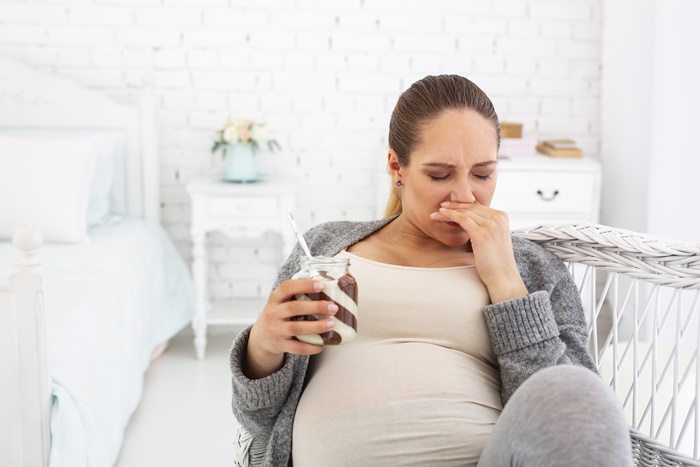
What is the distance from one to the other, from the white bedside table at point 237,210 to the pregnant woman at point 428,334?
1.79 m

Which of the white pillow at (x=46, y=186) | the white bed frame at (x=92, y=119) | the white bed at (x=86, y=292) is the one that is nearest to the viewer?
the white bed at (x=86, y=292)

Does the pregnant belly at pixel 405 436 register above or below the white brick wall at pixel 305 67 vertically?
below

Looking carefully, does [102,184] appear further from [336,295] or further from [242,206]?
[336,295]

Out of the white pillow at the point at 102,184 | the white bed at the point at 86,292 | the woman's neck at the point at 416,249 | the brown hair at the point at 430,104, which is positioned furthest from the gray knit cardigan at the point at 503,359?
the white pillow at the point at 102,184

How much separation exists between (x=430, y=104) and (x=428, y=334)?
0.41m

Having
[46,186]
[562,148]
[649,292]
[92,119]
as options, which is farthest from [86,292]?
[562,148]

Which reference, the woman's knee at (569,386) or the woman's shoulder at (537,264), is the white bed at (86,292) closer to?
the woman's shoulder at (537,264)

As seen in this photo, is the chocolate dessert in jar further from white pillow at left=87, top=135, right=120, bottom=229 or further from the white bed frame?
the white bed frame

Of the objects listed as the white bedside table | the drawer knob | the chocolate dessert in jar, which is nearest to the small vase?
the white bedside table

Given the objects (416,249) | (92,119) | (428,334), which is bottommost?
(428,334)

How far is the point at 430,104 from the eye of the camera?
1554 millimetres

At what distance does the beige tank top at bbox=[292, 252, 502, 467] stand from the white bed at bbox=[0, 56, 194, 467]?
30.6 inches

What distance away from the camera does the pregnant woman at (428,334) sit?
4.29 feet

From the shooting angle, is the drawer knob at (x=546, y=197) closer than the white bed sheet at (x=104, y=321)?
Answer: No
